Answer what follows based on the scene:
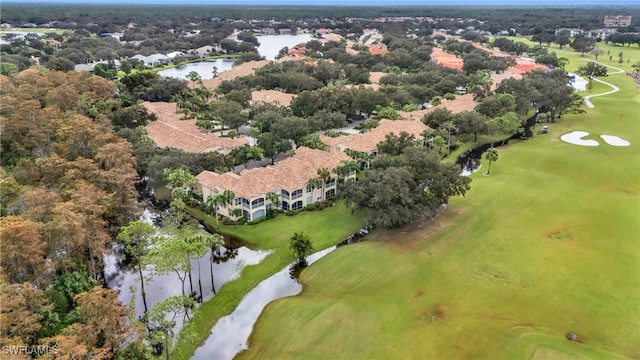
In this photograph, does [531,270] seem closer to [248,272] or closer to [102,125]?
[248,272]

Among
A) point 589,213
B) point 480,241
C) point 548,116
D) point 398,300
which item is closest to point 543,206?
point 589,213

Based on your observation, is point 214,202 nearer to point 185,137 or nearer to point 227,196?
point 227,196

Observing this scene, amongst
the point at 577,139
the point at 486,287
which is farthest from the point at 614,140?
the point at 486,287

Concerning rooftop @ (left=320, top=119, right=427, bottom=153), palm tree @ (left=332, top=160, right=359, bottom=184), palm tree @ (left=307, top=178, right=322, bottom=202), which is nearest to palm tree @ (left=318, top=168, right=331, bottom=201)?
palm tree @ (left=307, top=178, right=322, bottom=202)

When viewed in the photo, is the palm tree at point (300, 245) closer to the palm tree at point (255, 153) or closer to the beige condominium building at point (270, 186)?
the beige condominium building at point (270, 186)

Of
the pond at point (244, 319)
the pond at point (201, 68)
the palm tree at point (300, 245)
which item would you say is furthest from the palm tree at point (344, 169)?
the pond at point (201, 68)
